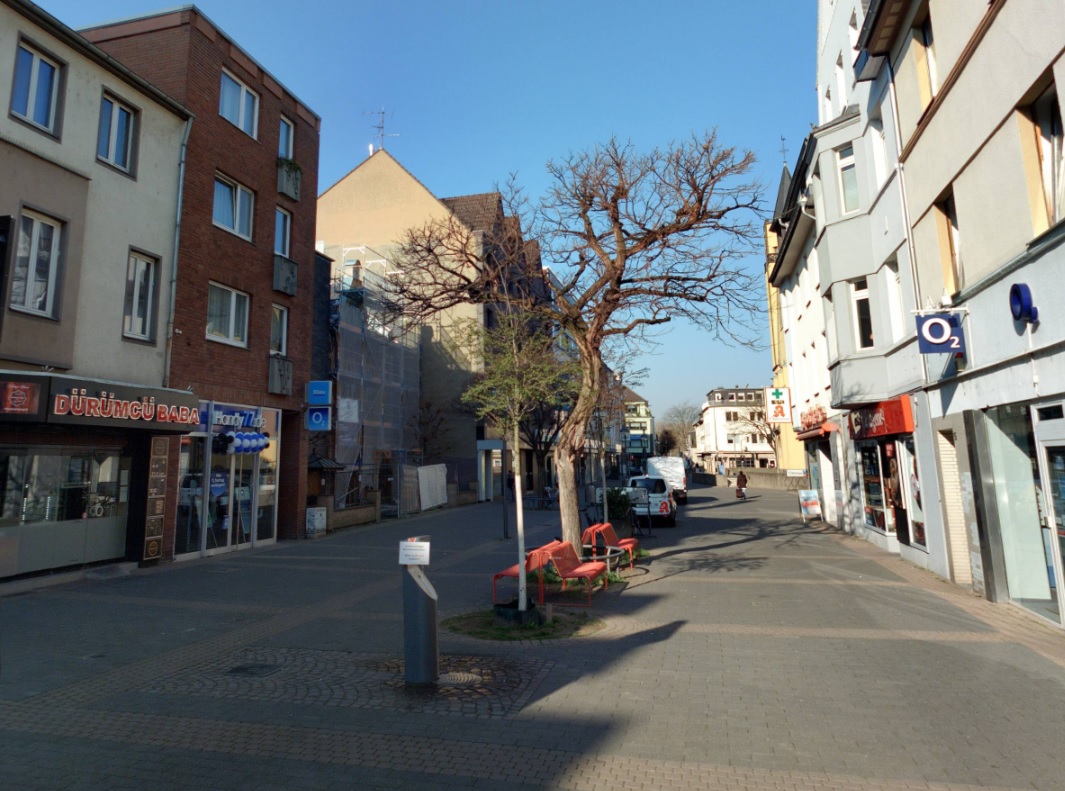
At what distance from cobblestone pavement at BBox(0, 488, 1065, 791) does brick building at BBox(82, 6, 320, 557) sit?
498 centimetres

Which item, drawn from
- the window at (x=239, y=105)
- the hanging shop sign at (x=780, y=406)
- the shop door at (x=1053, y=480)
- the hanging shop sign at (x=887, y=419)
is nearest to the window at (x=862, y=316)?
the hanging shop sign at (x=887, y=419)

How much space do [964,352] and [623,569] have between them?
6.74 meters

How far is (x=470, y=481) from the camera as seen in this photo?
37500 millimetres

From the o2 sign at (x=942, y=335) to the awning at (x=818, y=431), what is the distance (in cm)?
1016

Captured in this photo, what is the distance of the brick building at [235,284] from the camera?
1462 centimetres

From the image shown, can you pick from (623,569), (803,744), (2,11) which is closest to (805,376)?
(623,569)

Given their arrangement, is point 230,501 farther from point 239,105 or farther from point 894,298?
point 894,298

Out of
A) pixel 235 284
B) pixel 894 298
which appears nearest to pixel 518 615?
pixel 894 298

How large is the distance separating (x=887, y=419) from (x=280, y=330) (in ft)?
48.6

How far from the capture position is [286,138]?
18922 mm

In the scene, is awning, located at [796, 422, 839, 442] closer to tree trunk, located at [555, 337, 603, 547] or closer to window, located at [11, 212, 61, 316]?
tree trunk, located at [555, 337, 603, 547]

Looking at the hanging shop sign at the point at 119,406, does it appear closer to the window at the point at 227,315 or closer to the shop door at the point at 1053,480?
the window at the point at 227,315

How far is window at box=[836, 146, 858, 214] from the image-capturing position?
15.7 m

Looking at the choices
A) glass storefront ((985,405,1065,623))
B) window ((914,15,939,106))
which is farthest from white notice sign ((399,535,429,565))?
window ((914,15,939,106))
